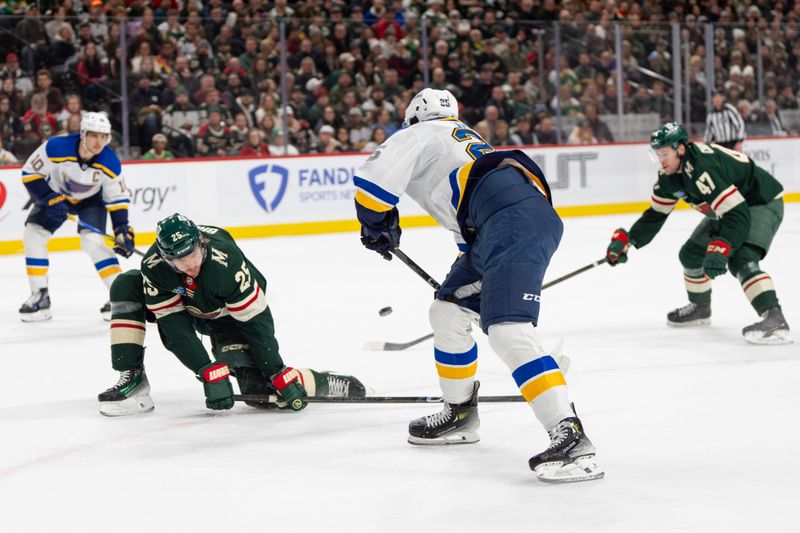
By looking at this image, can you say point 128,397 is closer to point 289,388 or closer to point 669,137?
point 289,388

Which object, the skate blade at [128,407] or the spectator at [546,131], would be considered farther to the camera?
the spectator at [546,131]

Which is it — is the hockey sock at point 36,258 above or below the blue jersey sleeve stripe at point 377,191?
below

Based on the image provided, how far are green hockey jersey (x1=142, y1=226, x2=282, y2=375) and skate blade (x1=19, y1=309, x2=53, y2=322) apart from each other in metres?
2.66

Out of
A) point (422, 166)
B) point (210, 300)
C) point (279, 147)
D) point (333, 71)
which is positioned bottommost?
point (279, 147)

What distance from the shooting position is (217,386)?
3.71 m

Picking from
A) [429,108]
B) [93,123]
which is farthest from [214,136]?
[429,108]

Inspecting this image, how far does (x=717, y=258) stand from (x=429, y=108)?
2003mm

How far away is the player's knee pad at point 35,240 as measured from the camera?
21.5 ft

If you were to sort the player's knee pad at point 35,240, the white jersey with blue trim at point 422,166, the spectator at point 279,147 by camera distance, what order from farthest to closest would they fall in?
1. the spectator at point 279,147
2. the player's knee pad at point 35,240
3. the white jersey with blue trim at point 422,166

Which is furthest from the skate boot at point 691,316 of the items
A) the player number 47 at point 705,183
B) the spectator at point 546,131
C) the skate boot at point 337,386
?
the spectator at point 546,131

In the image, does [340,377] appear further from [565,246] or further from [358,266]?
[565,246]

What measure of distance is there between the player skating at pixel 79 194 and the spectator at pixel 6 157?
10.3ft

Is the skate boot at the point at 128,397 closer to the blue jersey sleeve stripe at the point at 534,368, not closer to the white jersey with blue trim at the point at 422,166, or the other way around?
the white jersey with blue trim at the point at 422,166

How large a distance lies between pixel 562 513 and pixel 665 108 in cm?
1068
